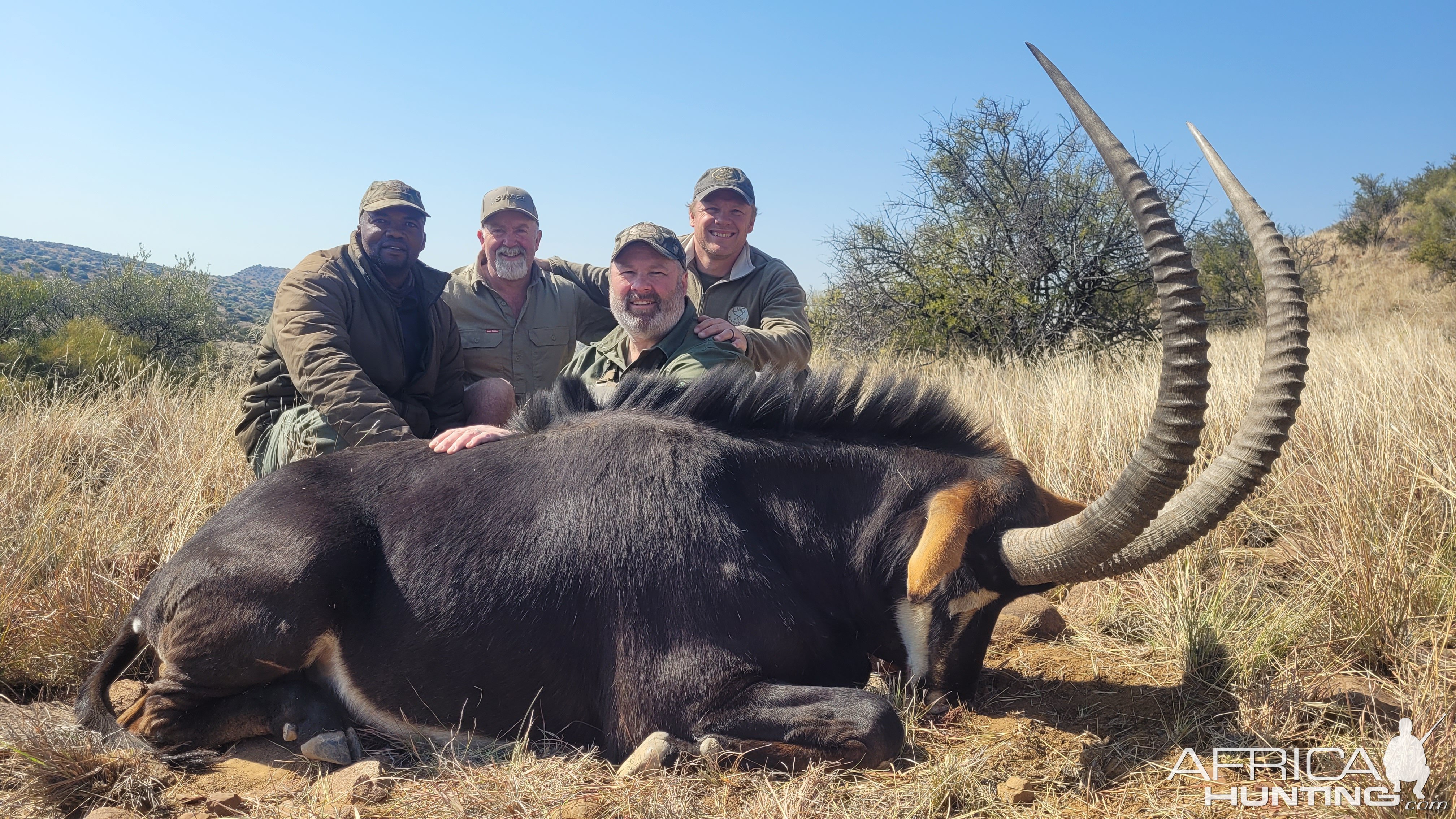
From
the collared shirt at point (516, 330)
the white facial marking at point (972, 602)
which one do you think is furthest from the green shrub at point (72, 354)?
the white facial marking at point (972, 602)

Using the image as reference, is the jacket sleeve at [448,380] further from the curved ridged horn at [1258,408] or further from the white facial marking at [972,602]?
the curved ridged horn at [1258,408]

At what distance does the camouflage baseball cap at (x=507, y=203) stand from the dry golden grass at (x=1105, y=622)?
2.72 meters

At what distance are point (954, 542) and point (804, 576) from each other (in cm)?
57

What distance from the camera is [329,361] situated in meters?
5.27

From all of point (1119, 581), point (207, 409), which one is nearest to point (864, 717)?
point (1119, 581)

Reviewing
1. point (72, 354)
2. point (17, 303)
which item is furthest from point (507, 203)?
point (17, 303)

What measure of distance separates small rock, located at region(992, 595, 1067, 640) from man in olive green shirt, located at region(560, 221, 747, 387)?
78.8 inches

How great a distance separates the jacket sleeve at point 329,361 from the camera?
16.7 ft

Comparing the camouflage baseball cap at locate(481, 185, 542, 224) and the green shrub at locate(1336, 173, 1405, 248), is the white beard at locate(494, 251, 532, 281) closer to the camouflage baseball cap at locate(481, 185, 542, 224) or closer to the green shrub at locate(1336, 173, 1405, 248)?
the camouflage baseball cap at locate(481, 185, 542, 224)

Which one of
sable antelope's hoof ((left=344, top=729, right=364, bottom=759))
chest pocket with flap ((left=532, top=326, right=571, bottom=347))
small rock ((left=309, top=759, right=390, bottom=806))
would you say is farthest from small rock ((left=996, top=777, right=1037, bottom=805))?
chest pocket with flap ((left=532, top=326, right=571, bottom=347))

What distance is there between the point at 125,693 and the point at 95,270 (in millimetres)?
57911

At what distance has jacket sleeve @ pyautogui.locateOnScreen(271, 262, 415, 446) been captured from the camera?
509cm

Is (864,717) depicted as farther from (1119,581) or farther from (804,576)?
(1119,581)

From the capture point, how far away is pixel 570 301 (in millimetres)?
7363
